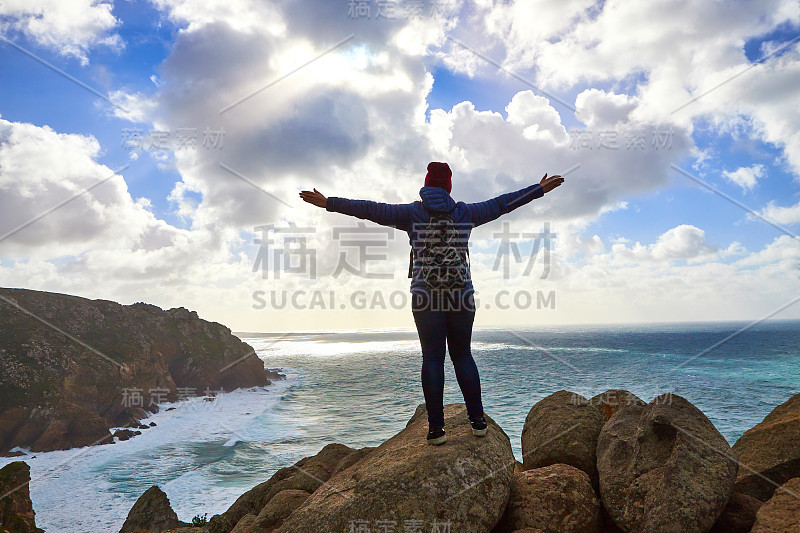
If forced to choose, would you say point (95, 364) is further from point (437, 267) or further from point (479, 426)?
point (437, 267)

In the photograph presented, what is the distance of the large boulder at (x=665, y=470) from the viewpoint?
15.4ft

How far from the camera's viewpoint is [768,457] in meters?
6.16

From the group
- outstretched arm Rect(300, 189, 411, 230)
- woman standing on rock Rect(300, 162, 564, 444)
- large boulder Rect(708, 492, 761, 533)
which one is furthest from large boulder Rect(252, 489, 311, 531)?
large boulder Rect(708, 492, 761, 533)

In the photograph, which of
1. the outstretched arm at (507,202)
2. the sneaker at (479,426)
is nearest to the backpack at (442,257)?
the outstretched arm at (507,202)

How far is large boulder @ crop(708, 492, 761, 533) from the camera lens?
4.86 m

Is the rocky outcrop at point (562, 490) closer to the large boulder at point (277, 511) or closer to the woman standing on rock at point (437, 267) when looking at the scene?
the woman standing on rock at point (437, 267)

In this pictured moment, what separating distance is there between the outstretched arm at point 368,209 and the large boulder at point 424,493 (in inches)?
117

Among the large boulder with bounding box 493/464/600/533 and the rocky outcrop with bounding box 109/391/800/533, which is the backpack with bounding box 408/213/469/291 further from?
the large boulder with bounding box 493/464/600/533

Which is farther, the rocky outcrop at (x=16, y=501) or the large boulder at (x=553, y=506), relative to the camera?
the rocky outcrop at (x=16, y=501)

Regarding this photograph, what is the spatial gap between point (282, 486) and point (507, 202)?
27.4ft

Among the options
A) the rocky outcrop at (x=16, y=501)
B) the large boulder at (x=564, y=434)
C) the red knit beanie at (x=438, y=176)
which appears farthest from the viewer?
the rocky outcrop at (x=16, y=501)

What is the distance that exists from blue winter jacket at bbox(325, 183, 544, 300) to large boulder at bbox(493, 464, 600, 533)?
2.90 m

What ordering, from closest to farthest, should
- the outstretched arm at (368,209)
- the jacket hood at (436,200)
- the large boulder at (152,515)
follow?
the outstretched arm at (368,209)
the jacket hood at (436,200)
the large boulder at (152,515)

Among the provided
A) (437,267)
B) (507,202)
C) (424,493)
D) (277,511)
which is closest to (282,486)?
(277,511)
